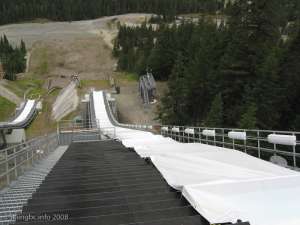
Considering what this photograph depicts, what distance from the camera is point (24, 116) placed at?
5581cm

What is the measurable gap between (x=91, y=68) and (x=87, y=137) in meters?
70.7

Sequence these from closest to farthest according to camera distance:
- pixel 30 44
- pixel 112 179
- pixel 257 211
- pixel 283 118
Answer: pixel 257 211
pixel 112 179
pixel 283 118
pixel 30 44

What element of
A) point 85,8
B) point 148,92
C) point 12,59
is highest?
point 85,8

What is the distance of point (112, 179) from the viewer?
8.86 meters

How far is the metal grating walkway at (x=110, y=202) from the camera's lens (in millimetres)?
5389

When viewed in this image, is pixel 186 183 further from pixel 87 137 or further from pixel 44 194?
pixel 87 137

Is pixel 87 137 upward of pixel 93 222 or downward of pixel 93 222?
downward

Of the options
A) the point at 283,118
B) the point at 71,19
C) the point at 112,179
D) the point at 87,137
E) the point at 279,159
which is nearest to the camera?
the point at 112,179

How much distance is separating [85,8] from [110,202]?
6521 inches

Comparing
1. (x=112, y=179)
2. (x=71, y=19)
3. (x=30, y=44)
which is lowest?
(x=112, y=179)

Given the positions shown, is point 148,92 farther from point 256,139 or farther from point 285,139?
point 285,139

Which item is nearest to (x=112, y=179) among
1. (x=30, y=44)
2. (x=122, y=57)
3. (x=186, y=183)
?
(x=186, y=183)

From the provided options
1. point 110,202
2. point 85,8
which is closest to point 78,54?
point 85,8

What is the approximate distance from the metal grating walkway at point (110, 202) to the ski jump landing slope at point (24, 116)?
3834 centimetres
